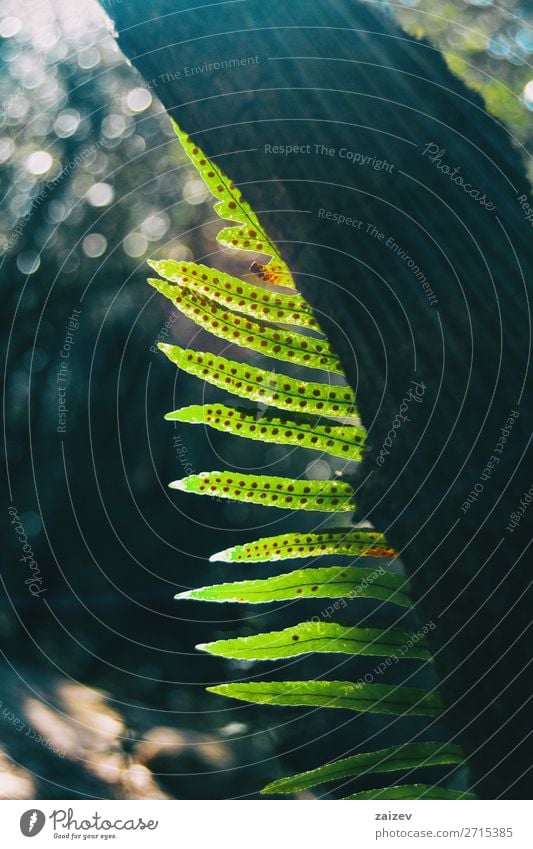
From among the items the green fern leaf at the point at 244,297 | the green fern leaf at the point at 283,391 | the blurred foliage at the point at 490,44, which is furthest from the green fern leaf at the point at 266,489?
the blurred foliage at the point at 490,44

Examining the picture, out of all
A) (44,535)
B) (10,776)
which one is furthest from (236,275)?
(10,776)

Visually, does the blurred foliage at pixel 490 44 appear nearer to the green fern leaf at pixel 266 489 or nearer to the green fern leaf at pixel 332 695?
the green fern leaf at pixel 266 489

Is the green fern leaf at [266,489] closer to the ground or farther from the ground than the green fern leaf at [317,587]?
farther from the ground

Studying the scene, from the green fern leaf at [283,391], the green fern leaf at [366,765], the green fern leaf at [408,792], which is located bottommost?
the green fern leaf at [408,792]

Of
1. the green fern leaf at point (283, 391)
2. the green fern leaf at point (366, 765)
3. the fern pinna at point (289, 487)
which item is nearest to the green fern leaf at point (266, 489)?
the fern pinna at point (289, 487)

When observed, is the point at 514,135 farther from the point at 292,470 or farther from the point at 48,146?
the point at 48,146
